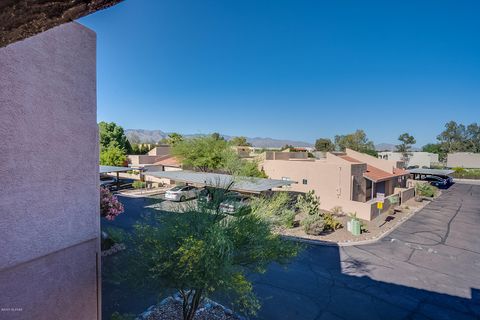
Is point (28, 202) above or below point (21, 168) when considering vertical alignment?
below

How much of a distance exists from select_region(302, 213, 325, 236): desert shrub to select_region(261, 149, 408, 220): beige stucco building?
5.47m

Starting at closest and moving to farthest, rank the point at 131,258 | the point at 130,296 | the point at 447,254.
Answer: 1. the point at 131,258
2. the point at 130,296
3. the point at 447,254

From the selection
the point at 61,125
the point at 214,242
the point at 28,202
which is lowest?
the point at 214,242

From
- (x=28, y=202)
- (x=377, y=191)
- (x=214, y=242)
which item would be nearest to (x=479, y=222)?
(x=377, y=191)

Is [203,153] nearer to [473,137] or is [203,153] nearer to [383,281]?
[383,281]

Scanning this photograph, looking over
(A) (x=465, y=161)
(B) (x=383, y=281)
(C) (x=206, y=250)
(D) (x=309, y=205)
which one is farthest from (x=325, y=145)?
(C) (x=206, y=250)

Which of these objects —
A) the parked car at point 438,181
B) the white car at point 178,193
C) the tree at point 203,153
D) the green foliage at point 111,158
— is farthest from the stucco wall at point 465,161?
the green foliage at point 111,158

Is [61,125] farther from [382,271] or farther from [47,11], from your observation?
[382,271]

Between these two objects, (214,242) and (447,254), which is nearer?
(214,242)

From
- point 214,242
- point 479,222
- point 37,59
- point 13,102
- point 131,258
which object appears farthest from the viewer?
point 479,222

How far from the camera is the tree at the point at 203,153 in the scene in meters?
30.0

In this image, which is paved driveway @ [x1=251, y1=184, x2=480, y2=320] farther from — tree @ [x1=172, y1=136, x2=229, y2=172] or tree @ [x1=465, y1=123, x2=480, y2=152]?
tree @ [x1=465, y1=123, x2=480, y2=152]

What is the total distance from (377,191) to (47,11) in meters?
28.9

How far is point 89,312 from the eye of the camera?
17.9ft
